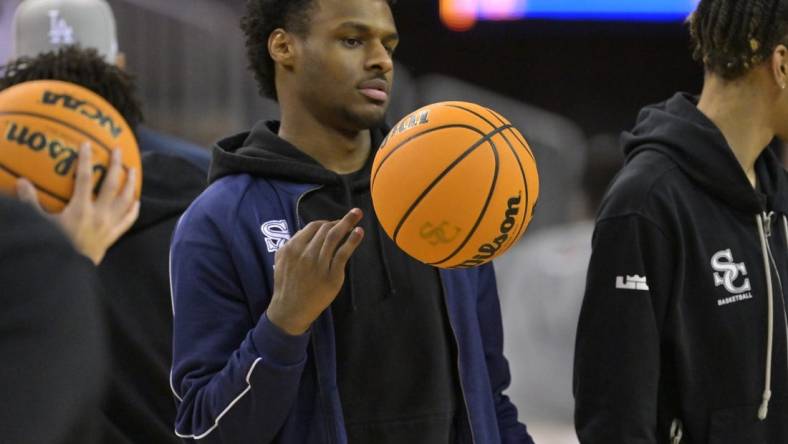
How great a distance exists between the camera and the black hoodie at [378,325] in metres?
2.68

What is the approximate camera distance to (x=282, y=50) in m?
2.94

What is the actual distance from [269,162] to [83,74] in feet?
3.49

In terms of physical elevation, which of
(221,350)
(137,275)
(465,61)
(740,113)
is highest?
(740,113)

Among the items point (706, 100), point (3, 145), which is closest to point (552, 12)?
point (706, 100)

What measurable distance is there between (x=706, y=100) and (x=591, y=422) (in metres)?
0.88

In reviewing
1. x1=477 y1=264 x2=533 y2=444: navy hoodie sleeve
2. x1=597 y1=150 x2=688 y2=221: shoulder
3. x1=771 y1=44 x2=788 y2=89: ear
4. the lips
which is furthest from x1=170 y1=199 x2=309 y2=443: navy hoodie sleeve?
x1=771 y1=44 x2=788 y2=89: ear

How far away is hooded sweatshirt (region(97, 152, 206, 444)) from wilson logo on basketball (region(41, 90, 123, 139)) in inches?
16.2

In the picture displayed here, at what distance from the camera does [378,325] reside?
8.93 ft

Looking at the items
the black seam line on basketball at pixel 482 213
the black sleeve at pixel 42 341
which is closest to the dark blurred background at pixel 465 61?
the black seam line on basketball at pixel 482 213

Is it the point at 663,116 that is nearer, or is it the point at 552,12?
the point at 663,116

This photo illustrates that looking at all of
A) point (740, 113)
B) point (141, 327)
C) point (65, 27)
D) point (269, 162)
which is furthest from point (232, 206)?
point (65, 27)

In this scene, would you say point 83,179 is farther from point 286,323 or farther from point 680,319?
point 680,319

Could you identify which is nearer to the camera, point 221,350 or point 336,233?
point 336,233

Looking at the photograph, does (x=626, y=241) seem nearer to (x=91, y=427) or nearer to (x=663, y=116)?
(x=663, y=116)
